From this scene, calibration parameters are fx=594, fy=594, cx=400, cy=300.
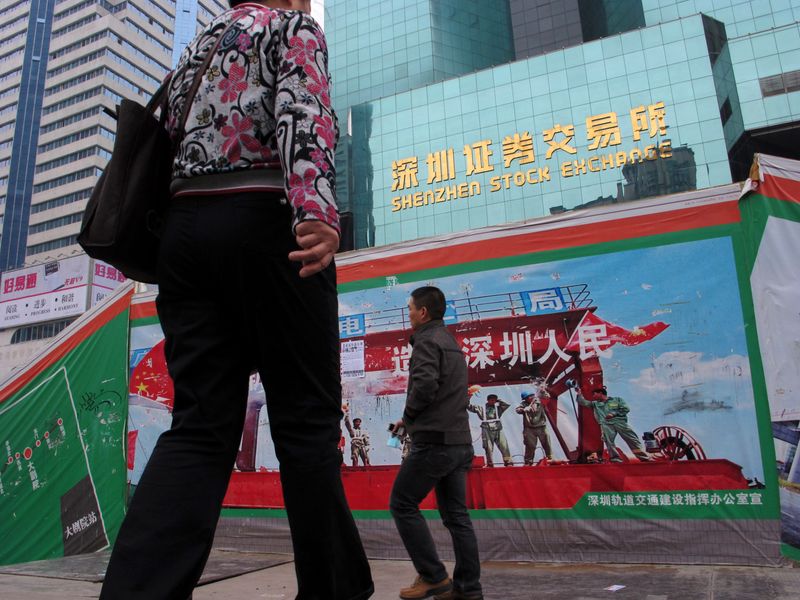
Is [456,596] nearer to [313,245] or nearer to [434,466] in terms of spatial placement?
[434,466]

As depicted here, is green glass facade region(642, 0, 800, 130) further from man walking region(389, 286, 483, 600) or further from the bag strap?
the bag strap

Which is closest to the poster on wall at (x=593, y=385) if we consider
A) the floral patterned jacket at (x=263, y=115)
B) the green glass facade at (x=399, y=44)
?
the floral patterned jacket at (x=263, y=115)

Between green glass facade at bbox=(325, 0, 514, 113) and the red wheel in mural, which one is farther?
green glass facade at bbox=(325, 0, 514, 113)

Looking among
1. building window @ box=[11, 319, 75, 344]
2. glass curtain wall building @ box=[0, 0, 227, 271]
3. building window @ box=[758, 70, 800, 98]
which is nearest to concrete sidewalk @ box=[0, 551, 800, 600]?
building window @ box=[758, 70, 800, 98]

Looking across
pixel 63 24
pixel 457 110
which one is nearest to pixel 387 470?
pixel 457 110

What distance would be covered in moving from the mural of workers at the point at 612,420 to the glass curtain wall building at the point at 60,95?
70.3m

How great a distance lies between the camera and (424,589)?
2.82 metres

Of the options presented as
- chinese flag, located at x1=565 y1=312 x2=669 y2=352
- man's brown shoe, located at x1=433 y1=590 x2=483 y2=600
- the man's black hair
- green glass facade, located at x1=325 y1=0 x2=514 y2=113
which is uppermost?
green glass facade, located at x1=325 y1=0 x2=514 y2=113

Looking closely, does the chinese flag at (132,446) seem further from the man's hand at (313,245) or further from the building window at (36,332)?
the building window at (36,332)

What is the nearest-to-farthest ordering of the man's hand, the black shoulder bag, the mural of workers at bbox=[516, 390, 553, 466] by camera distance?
the man's hand
the black shoulder bag
the mural of workers at bbox=[516, 390, 553, 466]

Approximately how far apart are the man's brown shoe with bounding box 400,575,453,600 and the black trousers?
5.26ft

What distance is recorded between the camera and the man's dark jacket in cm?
295

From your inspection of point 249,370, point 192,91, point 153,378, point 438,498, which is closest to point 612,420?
point 438,498

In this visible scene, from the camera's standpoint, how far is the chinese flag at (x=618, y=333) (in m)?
3.64
